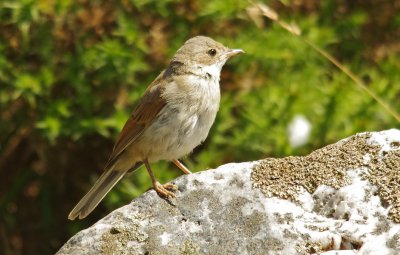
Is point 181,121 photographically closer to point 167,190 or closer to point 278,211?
point 167,190

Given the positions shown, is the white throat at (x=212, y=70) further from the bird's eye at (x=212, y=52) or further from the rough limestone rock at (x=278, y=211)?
the rough limestone rock at (x=278, y=211)

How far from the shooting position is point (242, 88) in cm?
698

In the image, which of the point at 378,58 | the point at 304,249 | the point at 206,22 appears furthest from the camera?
the point at 378,58

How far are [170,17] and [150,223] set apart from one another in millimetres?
3424

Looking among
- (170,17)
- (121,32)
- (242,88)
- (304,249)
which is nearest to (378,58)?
(242,88)

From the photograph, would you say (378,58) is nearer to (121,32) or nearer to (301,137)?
(301,137)

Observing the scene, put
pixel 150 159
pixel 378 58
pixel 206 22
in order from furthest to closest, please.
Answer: pixel 378 58 < pixel 206 22 < pixel 150 159

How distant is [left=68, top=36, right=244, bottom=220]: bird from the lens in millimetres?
5176

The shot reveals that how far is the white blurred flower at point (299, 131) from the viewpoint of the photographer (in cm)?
618

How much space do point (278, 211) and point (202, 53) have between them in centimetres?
213

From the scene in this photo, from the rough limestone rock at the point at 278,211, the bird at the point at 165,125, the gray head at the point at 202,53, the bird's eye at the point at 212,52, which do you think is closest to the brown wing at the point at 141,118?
the bird at the point at 165,125

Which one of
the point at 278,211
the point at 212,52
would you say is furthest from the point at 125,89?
the point at 278,211

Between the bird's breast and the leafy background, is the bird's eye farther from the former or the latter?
the leafy background

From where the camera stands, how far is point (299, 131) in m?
6.20
